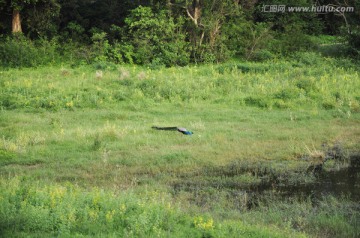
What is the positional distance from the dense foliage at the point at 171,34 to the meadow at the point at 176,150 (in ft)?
11.1

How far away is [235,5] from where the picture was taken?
85.9 ft

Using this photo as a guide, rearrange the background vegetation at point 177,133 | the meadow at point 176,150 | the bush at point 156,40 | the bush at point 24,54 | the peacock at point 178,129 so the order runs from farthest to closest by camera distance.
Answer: the bush at point 156,40, the bush at point 24,54, the peacock at point 178,129, the background vegetation at point 177,133, the meadow at point 176,150

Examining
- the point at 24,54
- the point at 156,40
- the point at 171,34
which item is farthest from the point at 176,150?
the point at 171,34

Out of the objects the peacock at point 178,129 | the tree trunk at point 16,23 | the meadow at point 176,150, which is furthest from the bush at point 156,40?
the peacock at point 178,129

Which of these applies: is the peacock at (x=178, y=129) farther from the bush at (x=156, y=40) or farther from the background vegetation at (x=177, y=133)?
the bush at (x=156, y=40)

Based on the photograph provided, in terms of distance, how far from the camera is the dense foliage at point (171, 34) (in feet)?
79.4

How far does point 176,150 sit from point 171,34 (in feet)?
47.8

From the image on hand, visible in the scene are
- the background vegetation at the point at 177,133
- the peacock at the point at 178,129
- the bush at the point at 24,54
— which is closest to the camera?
the background vegetation at the point at 177,133

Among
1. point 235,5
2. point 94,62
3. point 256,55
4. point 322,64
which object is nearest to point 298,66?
point 322,64

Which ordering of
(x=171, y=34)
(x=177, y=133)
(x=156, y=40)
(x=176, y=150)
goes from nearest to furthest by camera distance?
(x=176, y=150), (x=177, y=133), (x=156, y=40), (x=171, y=34)

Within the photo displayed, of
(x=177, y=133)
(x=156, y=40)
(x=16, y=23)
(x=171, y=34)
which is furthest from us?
(x=16, y=23)

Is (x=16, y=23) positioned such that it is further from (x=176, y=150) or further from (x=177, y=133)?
(x=176, y=150)

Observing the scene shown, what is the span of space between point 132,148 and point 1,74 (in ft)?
34.3

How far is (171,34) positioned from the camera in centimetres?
2498
